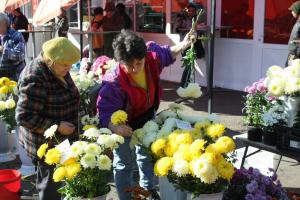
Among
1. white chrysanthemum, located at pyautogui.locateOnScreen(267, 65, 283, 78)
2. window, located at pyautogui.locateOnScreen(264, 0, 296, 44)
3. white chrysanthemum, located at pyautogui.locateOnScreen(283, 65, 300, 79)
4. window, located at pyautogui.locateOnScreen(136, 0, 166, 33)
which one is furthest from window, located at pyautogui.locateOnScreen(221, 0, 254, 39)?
white chrysanthemum, located at pyautogui.locateOnScreen(283, 65, 300, 79)

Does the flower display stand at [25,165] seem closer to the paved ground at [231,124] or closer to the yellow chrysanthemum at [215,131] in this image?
the paved ground at [231,124]

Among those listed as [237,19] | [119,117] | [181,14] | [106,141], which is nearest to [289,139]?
[119,117]

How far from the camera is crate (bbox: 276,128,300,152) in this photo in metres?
3.10

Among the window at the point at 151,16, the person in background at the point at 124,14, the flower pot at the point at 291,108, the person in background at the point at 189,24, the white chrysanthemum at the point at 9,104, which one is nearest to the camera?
the flower pot at the point at 291,108

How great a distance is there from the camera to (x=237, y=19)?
862 cm

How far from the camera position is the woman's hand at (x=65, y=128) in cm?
299

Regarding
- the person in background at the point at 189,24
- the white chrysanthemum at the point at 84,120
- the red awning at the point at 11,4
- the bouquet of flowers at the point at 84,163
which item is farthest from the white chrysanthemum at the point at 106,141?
the person in background at the point at 189,24

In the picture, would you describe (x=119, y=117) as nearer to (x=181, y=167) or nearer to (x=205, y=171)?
(x=181, y=167)

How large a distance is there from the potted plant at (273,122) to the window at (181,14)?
18.7ft

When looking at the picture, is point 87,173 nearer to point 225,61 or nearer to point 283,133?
point 283,133

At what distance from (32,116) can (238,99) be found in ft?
18.4

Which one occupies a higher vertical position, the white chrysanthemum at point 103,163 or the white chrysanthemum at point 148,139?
the white chrysanthemum at point 148,139

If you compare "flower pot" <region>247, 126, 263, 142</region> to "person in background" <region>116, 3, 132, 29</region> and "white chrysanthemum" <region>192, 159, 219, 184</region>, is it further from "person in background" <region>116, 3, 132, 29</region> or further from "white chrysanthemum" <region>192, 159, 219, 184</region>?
"person in background" <region>116, 3, 132, 29</region>

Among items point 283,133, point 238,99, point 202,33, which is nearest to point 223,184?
point 283,133
